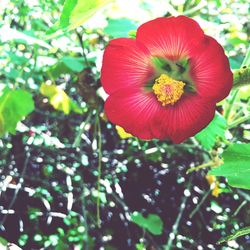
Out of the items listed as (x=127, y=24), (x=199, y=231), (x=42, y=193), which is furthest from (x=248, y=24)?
(x=42, y=193)

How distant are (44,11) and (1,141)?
14.0 inches

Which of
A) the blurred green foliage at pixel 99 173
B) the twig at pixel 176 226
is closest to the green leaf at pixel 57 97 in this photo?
the blurred green foliage at pixel 99 173

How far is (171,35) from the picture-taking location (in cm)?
62

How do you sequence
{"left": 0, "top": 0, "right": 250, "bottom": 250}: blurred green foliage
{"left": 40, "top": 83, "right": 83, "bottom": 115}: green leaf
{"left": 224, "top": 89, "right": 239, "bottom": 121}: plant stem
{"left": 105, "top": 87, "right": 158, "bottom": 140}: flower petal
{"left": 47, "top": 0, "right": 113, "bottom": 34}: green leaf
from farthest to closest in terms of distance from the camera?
1. {"left": 40, "top": 83, "right": 83, "bottom": 115}: green leaf
2. {"left": 0, "top": 0, "right": 250, "bottom": 250}: blurred green foliage
3. {"left": 224, "top": 89, "right": 239, "bottom": 121}: plant stem
4. {"left": 105, "top": 87, "right": 158, "bottom": 140}: flower petal
5. {"left": 47, "top": 0, "right": 113, "bottom": 34}: green leaf

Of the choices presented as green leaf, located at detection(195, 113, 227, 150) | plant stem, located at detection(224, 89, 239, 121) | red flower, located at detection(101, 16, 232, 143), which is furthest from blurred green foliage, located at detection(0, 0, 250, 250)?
red flower, located at detection(101, 16, 232, 143)

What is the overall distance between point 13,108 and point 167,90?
483 mm

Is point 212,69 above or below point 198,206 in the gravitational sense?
above

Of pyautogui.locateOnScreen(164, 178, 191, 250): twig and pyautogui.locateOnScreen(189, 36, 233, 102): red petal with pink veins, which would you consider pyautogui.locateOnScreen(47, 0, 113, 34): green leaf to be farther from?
pyautogui.locateOnScreen(164, 178, 191, 250): twig

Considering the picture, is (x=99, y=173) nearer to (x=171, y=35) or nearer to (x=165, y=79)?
(x=165, y=79)

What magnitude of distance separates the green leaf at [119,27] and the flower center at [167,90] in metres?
0.24

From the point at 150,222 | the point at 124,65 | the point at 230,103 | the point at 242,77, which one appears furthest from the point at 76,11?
the point at 150,222

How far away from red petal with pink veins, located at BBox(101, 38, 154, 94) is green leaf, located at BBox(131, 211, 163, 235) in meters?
0.42

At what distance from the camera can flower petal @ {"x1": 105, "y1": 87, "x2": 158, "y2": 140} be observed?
68 centimetres

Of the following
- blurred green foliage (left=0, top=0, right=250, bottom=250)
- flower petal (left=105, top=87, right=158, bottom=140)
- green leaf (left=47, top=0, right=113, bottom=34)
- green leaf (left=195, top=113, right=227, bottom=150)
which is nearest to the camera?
green leaf (left=47, top=0, right=113, bottom=34)
